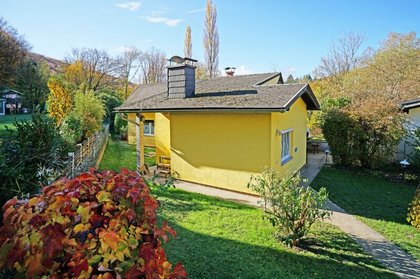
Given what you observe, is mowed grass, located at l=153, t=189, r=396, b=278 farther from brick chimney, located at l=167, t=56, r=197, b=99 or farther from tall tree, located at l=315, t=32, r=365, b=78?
tall tree, located at l=315, t=32, r=365, b=78

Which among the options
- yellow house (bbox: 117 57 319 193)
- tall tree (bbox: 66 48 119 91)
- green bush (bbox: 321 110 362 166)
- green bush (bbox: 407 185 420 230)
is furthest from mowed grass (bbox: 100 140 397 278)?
tall tree (bbox: 66 48 119 91)

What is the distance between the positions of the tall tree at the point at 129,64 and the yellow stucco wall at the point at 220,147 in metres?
40.2

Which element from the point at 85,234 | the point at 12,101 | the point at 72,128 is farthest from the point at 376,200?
the point at 12,101

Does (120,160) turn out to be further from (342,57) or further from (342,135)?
(342,57)

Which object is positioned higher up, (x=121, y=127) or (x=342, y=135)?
(x=121, y=127)

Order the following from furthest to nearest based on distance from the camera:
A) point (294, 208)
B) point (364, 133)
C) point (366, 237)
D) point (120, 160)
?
point (120, 160) < point (364, 133) < point (366, 237) < point (294, 208)

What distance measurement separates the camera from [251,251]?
7.35 meters

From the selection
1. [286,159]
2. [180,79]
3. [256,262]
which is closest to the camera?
[256,262]

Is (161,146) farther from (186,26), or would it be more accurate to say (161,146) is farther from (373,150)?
(186,26)

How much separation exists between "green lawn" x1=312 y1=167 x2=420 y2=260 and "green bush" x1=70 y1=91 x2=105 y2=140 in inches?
638

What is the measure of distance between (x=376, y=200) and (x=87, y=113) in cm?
2013

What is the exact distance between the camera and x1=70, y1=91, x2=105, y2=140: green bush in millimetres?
19978

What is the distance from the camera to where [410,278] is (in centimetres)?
632

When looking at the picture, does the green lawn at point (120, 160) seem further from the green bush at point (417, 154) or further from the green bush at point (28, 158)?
the green bush at point (417, 154)
